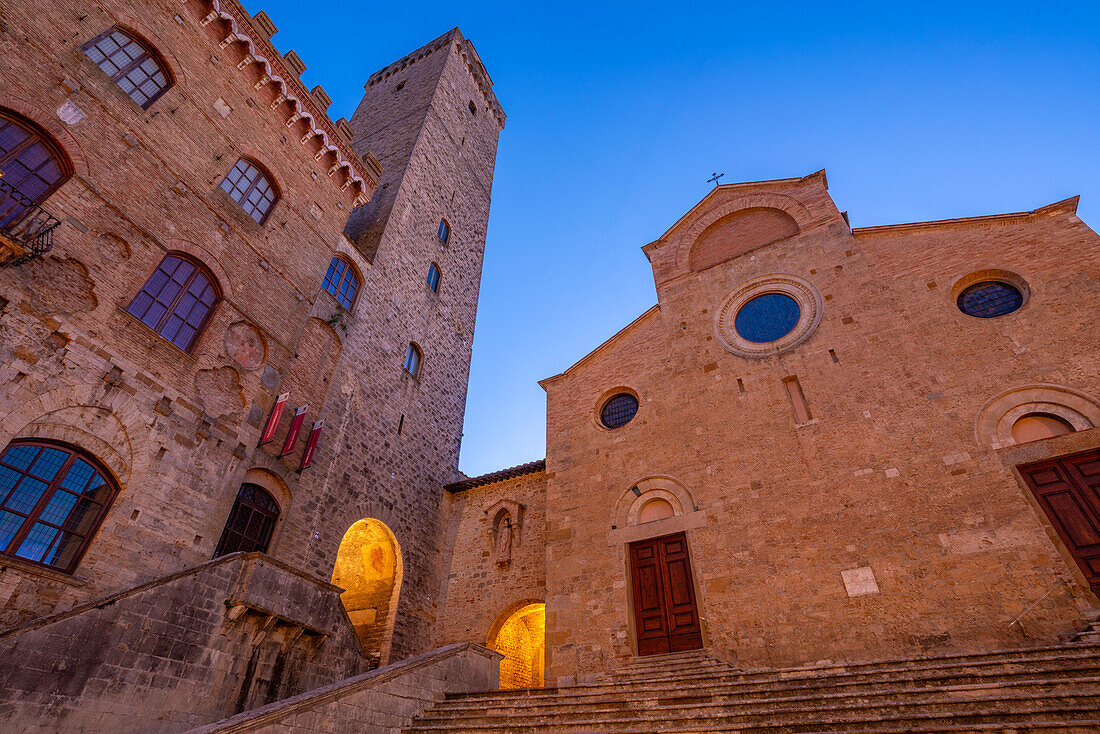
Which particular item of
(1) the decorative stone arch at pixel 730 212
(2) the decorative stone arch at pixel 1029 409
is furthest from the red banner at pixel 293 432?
(2) the decorative stone arch at pixel 1029 409

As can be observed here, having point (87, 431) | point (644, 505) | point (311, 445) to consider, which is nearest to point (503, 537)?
point (644, 505)

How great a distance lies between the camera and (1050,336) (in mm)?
10289

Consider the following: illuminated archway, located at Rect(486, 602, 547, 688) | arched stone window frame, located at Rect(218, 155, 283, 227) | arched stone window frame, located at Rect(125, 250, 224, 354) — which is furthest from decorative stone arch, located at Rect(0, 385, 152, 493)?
illuminated archway, located at Rect(486, 602, 547, 688)

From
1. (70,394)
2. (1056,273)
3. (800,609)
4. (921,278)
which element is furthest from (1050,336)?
(70,394)

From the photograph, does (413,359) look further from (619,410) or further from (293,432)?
(619,410)

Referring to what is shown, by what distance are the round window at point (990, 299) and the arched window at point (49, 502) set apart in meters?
16.0

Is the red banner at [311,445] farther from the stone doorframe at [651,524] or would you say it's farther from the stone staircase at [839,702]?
the stone doorframe at [651,524]

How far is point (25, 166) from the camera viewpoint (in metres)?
8.69

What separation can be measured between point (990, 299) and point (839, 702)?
30.5 ft

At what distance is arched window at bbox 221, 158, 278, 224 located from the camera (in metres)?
12.5

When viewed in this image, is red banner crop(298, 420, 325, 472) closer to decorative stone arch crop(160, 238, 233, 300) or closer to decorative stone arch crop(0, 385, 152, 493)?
decorative stone arch crop(160, 238, 233, 300)

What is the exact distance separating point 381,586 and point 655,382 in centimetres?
911

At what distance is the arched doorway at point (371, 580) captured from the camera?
14.5m

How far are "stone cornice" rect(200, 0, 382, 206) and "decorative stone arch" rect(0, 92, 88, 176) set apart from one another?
17.0 ft
